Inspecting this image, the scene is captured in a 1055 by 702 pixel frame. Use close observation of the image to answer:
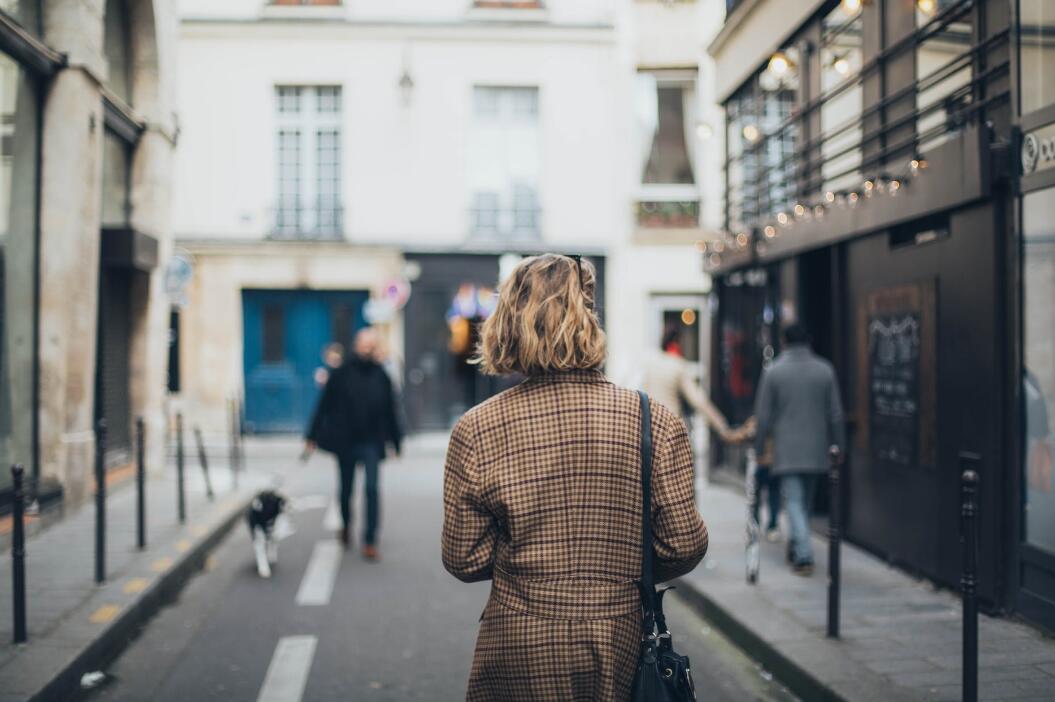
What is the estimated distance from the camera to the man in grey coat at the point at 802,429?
7438 millimetres

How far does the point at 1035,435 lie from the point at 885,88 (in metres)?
3.40

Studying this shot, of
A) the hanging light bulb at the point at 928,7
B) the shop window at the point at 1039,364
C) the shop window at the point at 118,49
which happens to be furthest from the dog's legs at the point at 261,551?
the shop window at the point at 118,49

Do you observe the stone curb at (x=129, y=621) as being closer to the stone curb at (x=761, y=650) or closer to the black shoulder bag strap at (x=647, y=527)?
the black shoulder bag strap at (x=647, y=527)

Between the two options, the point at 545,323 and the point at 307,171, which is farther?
the point at 307,171

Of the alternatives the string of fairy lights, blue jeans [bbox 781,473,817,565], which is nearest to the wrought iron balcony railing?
the string of fairy lights

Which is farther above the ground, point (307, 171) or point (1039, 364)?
point (307, 171)

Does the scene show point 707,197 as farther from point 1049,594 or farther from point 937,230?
point 1049,594

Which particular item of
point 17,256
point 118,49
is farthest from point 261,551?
point 118,49

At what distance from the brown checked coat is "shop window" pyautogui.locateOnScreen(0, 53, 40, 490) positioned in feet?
24.4

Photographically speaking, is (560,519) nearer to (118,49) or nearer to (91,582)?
(91,582)

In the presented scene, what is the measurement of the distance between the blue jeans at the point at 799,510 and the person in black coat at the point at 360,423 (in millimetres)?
3233

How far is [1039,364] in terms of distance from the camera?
5.89 meters

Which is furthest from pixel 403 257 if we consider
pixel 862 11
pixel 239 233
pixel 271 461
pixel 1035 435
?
pixel 1035 435

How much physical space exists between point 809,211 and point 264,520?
17.8 feet
